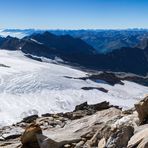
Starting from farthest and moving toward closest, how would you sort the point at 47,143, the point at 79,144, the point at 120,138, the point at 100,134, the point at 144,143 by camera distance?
1. the point at 79,144
2. the point at 100,134
3. the point at 47,143
4. the point at 120,138
5. the point at 144,143

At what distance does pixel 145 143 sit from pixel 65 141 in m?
5.51

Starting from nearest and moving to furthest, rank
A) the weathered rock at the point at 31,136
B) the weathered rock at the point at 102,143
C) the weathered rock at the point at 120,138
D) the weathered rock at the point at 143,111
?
the weathered rock at the point at 120,138, the weathered rock at the point at 102,143, the weathered rock at the point at 143,111, the weathered rock at the point at 31,136

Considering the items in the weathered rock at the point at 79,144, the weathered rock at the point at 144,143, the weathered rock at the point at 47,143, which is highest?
the weathered rock at the point at 144,143

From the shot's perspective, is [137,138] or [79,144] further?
[79,144]

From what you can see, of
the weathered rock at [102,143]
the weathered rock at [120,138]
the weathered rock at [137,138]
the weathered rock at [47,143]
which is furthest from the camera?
the weathered rock at [47,143]

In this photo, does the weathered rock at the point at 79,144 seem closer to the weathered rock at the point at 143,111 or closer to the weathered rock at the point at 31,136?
the weathered rock at the point at 31,136

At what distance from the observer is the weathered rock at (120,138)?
14.8 metres

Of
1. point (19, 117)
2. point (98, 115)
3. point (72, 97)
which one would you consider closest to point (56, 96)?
point (72, 97)

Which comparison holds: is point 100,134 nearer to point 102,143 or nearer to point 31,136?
point 102,143

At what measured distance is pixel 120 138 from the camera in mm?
14984

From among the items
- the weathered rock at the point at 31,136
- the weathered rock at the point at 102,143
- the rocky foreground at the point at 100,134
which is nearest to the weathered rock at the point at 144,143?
the rocky foreground at the point at 100,134

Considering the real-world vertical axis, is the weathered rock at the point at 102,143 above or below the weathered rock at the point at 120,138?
below

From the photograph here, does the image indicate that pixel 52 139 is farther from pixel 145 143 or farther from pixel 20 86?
pixel 20 86

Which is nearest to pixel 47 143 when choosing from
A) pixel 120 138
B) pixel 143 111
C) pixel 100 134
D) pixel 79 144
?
pixel 79 144
